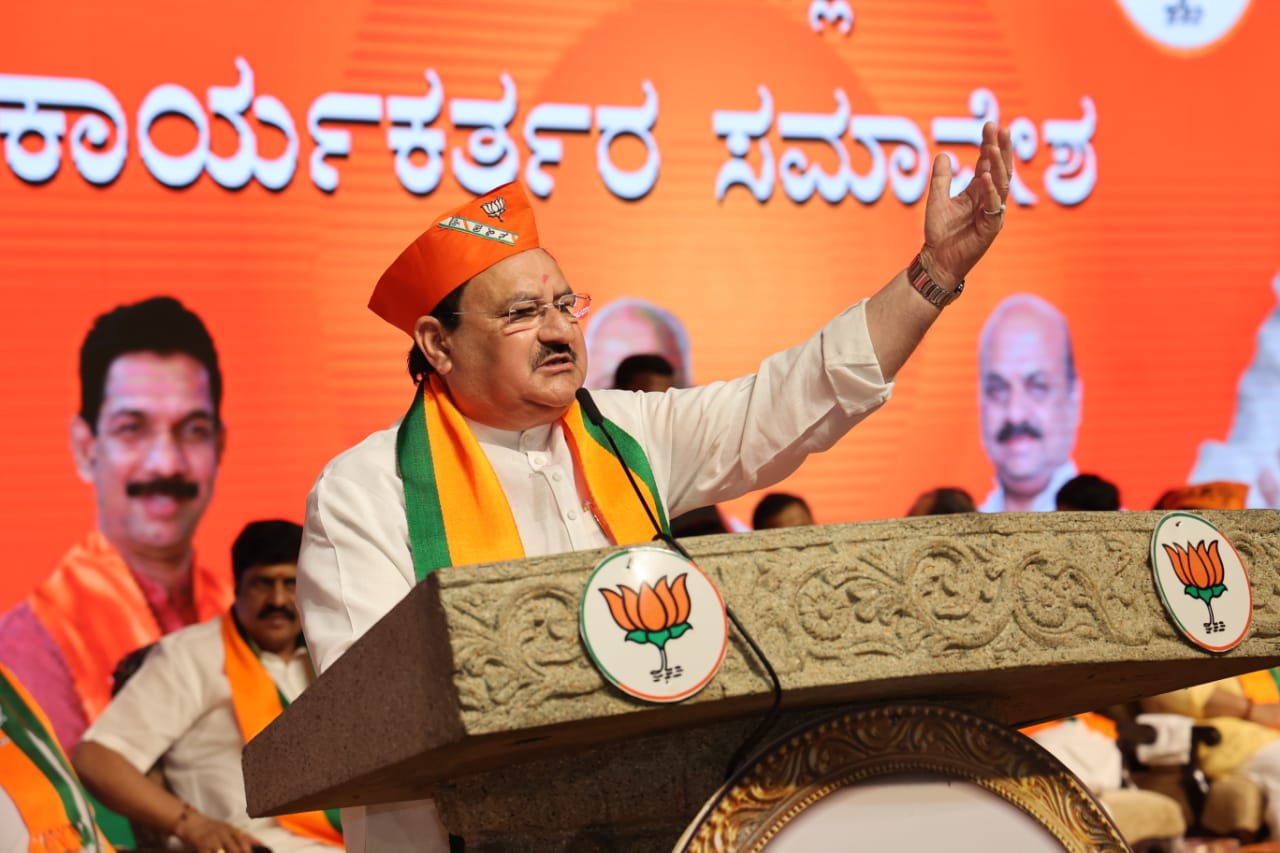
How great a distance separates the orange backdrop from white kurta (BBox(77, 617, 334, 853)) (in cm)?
63

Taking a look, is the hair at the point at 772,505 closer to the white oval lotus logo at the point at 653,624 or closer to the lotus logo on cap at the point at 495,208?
the lotus logo on cap at the point at 495,208

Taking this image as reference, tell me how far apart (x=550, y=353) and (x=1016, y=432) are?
3812 mm

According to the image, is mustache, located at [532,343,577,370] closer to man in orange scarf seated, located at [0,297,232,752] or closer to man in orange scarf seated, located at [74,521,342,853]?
man in orange scarf seated, located at [74,521,342,853]

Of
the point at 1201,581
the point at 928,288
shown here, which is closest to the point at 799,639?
the point at 1201,581

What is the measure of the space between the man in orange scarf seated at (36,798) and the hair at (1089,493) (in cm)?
337

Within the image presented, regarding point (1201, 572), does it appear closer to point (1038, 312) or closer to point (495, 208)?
point (495, 208)

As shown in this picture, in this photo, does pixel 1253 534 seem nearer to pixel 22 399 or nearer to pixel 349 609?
pixel 349 609

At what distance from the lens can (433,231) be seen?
2303 mm

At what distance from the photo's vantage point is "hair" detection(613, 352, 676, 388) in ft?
15.3

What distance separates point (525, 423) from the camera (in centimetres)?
229

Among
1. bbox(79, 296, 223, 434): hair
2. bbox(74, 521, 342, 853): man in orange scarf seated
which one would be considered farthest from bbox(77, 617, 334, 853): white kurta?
bbox(79, 296, 223, 434): hair

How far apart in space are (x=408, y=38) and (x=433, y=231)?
304 centimetres

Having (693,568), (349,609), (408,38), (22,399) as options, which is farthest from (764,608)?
(408,38)

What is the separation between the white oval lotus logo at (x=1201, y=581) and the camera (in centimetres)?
138
